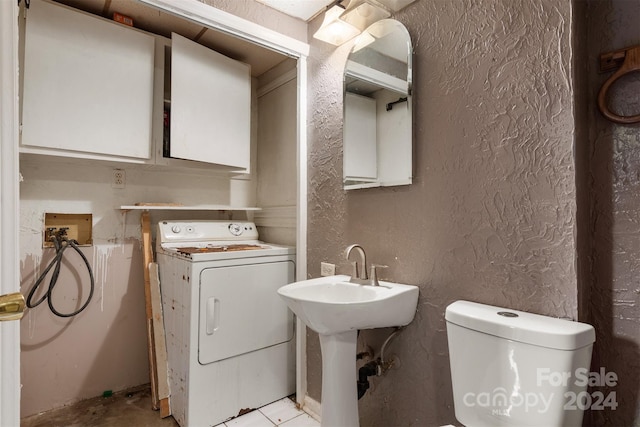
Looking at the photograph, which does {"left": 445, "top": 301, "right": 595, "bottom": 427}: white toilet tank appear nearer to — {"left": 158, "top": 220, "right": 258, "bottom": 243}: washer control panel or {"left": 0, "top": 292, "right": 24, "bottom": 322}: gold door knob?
{"left": 0, "top": 292, "right": 24, "bottom": 322}: gold door knob

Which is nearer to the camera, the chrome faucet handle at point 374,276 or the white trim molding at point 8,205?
the white trim molding at point 8,205

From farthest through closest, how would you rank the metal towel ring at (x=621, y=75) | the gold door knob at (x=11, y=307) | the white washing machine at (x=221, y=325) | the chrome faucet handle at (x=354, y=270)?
1. the white washing machine at (x=221, y=325)
2. the chrome faucet handle at (x=354, y=270)
3. the metal towel ring at (x=621, y=75)
4. the gold door knob at (x=11, y=307)

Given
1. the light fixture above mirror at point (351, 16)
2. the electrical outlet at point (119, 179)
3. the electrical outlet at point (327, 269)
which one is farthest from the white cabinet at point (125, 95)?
the electrical outlet at point (327, 269)

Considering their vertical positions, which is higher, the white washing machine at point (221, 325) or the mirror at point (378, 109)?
the mirror at point (378, 109)

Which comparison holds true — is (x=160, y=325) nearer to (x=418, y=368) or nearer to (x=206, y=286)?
(x=206, y=286)

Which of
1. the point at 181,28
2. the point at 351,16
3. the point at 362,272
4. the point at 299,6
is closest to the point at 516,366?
the point at 362,272

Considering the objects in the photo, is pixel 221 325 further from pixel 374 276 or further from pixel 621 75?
pixel 621 75

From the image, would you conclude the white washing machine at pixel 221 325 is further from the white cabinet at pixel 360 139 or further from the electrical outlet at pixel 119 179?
the white cabinet at pixel 360 139

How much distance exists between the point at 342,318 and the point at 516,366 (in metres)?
0.58

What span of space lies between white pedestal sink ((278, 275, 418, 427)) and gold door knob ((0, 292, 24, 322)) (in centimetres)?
87

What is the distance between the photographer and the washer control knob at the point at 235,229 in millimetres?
2355

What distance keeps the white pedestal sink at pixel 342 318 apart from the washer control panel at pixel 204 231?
933 millimetres

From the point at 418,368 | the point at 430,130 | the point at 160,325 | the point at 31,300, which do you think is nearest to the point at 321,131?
the point at 430,130

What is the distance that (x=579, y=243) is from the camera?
3.38ft
